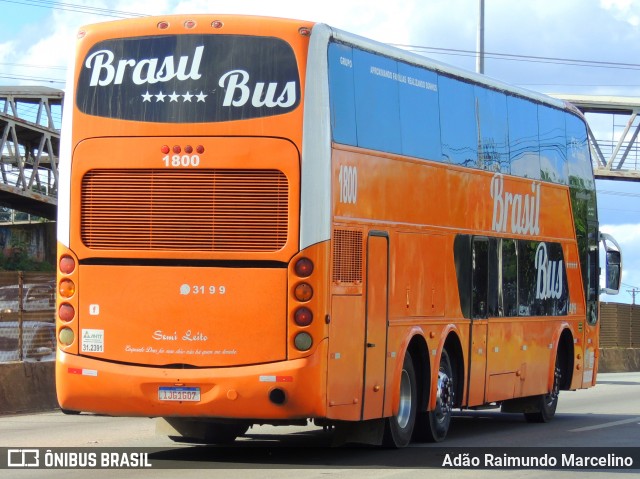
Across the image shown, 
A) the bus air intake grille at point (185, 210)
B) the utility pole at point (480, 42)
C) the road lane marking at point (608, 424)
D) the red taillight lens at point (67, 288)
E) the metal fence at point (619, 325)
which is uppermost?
the utility pole at point (480, 42)

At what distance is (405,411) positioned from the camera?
1531cm

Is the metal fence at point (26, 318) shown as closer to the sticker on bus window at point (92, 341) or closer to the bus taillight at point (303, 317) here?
the sticker on bus window at point (92, 341)

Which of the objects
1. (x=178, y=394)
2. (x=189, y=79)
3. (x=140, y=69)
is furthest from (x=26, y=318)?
(x=189, y=79)

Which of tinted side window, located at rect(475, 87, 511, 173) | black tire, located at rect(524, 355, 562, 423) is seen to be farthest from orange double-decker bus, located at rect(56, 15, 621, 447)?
black tire, located at rect(524, 355, 562, 423)

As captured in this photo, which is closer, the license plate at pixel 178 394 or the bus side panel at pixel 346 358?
the license plate at pixel 178 394

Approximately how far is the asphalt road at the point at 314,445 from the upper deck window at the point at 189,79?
334 cm

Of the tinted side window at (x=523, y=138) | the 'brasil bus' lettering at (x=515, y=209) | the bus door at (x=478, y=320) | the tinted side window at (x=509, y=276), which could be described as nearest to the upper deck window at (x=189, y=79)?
the bus door at (x=478, y=320)

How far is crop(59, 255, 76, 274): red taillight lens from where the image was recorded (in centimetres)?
1348

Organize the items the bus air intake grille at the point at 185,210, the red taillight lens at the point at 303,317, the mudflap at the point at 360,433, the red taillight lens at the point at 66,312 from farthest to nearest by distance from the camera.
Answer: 1. the mudflap at the point at 360,433
2. the red taillight lens at the point at 66,312
3. the bus air intake grille at the point at 185,210
4. the red taillight lens at the point at 303,317

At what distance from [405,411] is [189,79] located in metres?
4.52

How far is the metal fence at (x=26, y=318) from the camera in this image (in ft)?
69.1

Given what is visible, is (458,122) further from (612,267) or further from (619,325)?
(619,325)

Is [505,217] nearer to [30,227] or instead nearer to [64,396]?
[64,396]

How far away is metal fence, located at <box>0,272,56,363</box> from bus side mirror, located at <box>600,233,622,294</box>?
8929mm
